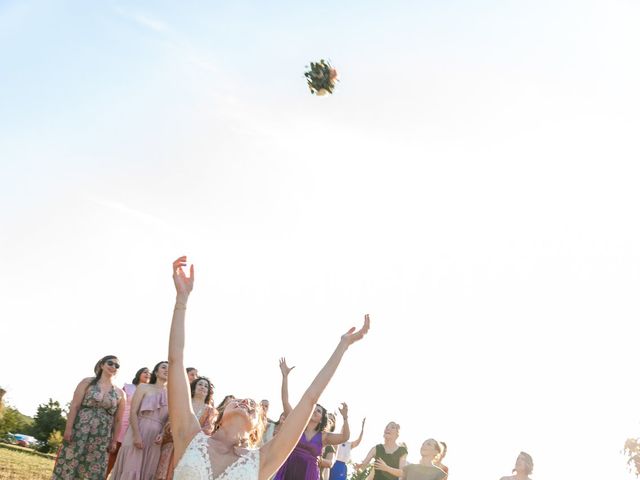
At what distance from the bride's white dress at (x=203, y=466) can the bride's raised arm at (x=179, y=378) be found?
60mm

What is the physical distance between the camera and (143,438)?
10641 mm

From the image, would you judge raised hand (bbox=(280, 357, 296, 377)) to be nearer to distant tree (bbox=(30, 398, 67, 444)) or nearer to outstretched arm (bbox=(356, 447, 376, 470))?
outstretched arm (bbox=(356, 447, 376, 470))

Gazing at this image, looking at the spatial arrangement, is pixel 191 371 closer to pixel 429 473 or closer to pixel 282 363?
pixel 282 363

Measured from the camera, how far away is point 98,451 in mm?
10711

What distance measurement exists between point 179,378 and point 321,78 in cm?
488

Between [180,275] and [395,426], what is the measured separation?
9.64 metres

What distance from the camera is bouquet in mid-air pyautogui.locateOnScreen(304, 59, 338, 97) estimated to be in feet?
26.7

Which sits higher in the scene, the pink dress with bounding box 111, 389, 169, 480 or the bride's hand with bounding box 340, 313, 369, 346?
the bride's hand with bounding box 340, 313, 369, 346

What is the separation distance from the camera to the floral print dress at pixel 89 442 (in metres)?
10.5

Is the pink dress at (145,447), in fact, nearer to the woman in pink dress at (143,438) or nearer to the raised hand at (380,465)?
the woman in pink dress at (143,438)

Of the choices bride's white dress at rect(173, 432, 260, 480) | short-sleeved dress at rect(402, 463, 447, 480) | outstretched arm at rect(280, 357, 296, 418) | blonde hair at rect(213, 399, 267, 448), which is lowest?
bride's white dress at rect(173, 432, 260, 480)

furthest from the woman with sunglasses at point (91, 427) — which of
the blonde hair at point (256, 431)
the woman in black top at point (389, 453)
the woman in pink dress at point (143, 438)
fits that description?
the blonde hair at point (256, 431)

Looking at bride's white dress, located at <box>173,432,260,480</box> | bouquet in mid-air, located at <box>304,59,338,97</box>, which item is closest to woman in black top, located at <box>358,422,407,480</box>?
bouquet in mid-air, located at <box>304,59,338,97</box>

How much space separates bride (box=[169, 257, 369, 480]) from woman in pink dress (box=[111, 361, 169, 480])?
268 inches
